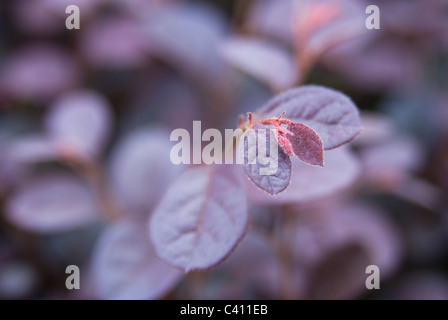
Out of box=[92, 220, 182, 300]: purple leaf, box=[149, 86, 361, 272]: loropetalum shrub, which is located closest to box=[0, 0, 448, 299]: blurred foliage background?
box=[92, 220, 182, 300]: purple leaf

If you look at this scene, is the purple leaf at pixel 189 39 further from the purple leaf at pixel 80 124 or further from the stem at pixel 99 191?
the stem at pixel 99 191

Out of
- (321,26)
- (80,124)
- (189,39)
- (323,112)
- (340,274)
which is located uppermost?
(189,39)

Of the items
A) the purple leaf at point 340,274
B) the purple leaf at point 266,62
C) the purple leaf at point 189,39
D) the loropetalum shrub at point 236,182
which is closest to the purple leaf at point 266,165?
the loropetalum shrub at point 236,182

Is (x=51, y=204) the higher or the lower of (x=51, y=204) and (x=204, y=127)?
the lower

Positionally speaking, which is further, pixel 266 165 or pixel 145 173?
pixel 145 173

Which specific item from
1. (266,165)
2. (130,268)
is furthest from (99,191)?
(266,165)

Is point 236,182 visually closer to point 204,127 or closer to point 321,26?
point 321,26
